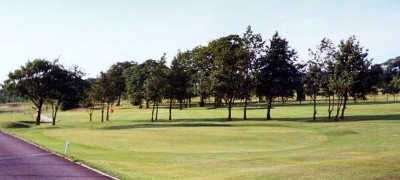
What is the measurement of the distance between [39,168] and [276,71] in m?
63.4

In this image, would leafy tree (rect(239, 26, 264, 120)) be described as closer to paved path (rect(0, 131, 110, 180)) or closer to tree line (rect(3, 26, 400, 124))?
tree line (rect(3, 26, 400, 124))

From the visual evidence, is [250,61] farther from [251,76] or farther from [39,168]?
[39,168]

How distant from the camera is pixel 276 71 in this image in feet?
276

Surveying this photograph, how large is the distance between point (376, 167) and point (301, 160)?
5.68 meters

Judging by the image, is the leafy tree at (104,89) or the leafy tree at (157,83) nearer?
the leafy tree at (157,83)

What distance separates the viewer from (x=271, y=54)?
8412 centimetres

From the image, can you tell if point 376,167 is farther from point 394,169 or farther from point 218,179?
point 218,179

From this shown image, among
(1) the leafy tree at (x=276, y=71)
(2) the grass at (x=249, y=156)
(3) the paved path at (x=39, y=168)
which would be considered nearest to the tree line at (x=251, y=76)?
(1) the leafy tree at (x=276, y=71)

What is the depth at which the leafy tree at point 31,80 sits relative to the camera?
81.8m

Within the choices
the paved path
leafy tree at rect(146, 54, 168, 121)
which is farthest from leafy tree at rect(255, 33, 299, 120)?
the paved path

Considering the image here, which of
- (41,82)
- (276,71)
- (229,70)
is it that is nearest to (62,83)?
(41,82)

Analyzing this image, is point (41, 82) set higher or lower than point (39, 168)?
higher

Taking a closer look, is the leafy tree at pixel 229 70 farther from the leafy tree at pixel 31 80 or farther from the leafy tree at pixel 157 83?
the leafy tree at pixel 31 80

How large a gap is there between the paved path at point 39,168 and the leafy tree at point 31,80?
167 ft
